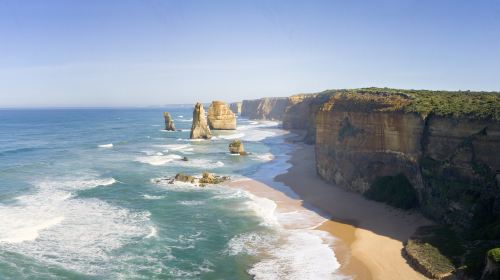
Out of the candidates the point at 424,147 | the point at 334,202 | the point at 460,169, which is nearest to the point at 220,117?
the point at 334,202

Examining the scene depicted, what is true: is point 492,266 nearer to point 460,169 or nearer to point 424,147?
point 460,169

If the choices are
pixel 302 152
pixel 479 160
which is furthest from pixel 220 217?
pixel 302 152

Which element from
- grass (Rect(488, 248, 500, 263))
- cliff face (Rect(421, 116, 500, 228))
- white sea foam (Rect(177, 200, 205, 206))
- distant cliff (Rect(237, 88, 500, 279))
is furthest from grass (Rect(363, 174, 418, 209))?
white sea foam (Rect(177, 200, 205, 206))

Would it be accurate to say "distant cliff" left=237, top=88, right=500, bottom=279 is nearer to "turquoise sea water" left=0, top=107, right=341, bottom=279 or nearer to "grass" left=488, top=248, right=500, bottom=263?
"grass" left=488, top=248, right=500, bottom=263

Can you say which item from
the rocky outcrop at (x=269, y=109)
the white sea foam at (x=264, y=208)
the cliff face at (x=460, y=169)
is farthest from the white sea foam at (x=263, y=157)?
the rocky outcrop at (x=269, y=109)

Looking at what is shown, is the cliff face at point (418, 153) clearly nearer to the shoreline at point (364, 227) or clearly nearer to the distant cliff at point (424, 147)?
the distant cliff at point (424, 147)
